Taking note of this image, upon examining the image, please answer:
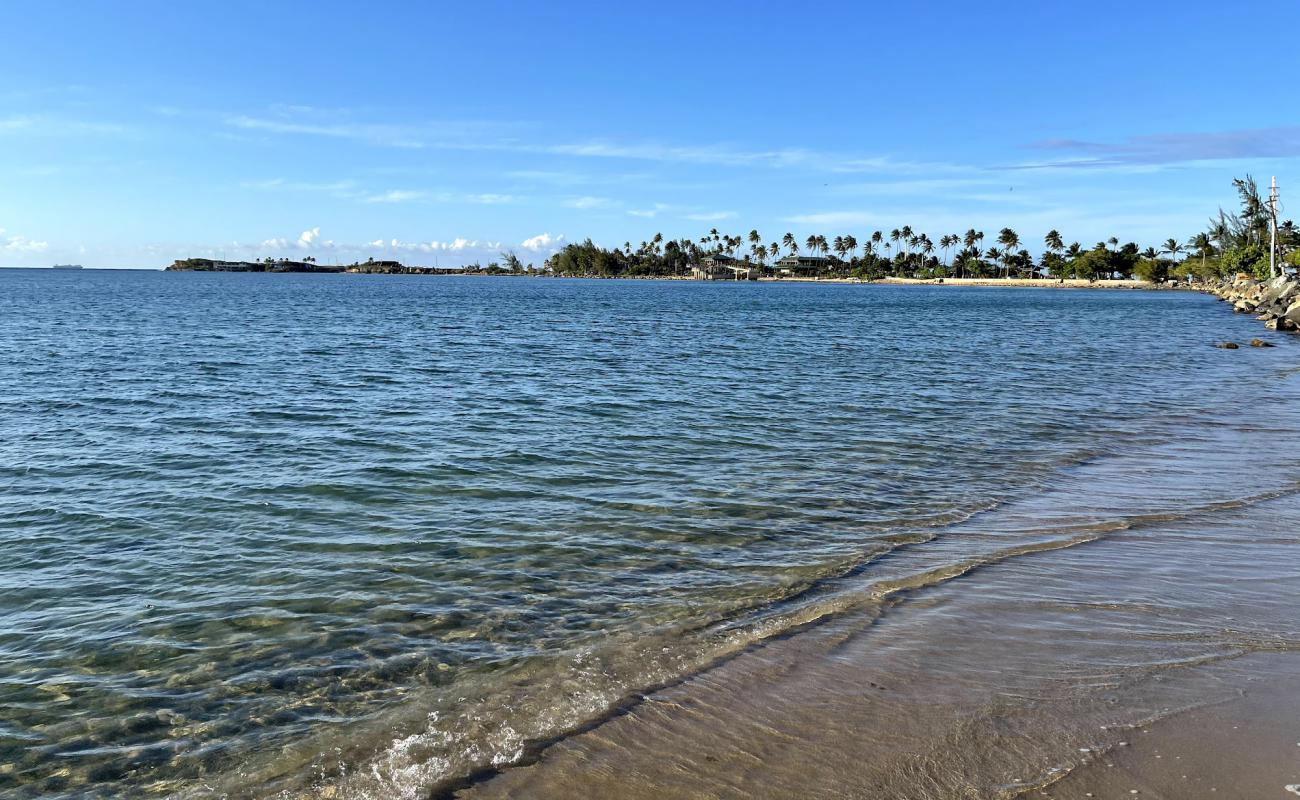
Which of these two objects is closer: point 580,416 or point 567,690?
point 567,690

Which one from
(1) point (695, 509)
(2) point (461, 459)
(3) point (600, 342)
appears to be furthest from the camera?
(3) point (600, 342)

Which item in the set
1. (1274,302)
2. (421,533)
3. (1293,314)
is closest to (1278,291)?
(1274,302)

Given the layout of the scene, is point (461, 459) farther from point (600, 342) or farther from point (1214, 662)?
point (600, 342)

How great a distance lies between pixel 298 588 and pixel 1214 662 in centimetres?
861

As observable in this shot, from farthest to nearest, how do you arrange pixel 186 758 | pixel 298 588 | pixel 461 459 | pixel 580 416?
pixel 580 416
pixel 461 459
pixel 298 588
pixel 186 758

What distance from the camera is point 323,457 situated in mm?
15695

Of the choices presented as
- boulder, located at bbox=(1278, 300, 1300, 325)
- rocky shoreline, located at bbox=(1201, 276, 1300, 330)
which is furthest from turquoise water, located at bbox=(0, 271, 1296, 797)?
rocky shoreline, located at bbox=(1201, 276, 1300, 330)

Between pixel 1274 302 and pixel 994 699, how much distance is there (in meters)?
72.6

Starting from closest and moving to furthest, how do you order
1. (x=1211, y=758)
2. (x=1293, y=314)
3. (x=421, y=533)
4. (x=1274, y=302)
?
(x=1211, y=758) < (x=421, y=533) < (x=1293, y=314) < (x=1274, y=302)

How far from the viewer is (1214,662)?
671cm

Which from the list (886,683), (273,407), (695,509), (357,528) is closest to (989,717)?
(886,683)

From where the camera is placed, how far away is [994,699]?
6.18 meters

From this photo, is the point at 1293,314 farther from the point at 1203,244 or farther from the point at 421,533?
the point at 1203,244

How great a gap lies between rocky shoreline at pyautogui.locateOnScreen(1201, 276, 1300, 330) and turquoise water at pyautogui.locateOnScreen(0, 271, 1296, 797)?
1209 inches
